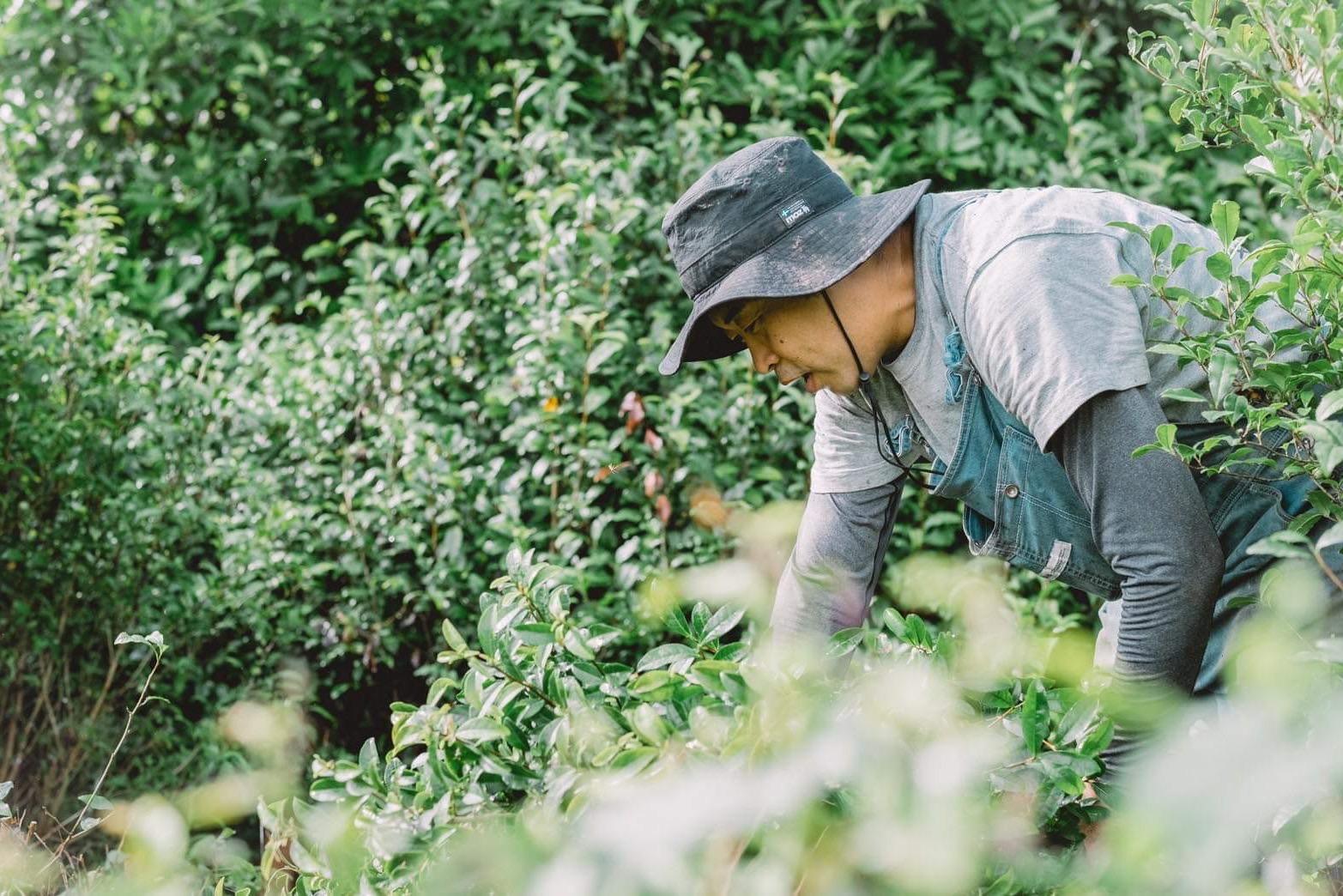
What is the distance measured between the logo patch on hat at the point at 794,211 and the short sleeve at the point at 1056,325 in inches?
12.4

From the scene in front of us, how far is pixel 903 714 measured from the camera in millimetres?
1222

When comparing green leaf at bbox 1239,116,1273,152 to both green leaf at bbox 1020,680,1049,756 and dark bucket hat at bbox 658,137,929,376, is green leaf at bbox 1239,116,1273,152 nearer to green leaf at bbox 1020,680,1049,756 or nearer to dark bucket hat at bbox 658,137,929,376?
dark bucket hat at bbox 658,137,929,376

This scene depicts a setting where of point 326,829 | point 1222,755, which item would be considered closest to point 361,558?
point 326,829

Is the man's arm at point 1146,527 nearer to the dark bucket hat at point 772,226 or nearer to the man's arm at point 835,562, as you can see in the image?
the dark bucket hat at point 772,226

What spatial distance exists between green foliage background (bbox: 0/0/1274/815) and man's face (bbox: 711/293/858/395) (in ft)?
3.86

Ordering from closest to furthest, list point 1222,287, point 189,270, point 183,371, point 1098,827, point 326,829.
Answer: point 326,829
point 1098,827
point 1222,287
point 183,371
point 189,270

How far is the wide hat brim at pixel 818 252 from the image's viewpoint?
204cm

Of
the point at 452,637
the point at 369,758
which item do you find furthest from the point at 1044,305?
the point at 369,758

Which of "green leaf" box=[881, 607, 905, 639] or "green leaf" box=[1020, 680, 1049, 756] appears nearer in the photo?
"green leaf" box=[1020, 680, 1049, 756]

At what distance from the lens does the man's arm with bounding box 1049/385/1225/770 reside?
180 cm

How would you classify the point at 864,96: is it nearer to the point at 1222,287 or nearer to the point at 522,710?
the point at 1222,287

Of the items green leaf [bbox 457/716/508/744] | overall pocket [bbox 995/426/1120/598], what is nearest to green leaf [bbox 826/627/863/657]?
green leaf [bbox 457/716/508/744]

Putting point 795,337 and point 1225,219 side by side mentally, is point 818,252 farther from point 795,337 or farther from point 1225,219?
point 1225,219

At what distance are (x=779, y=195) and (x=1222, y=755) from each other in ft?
5.04
